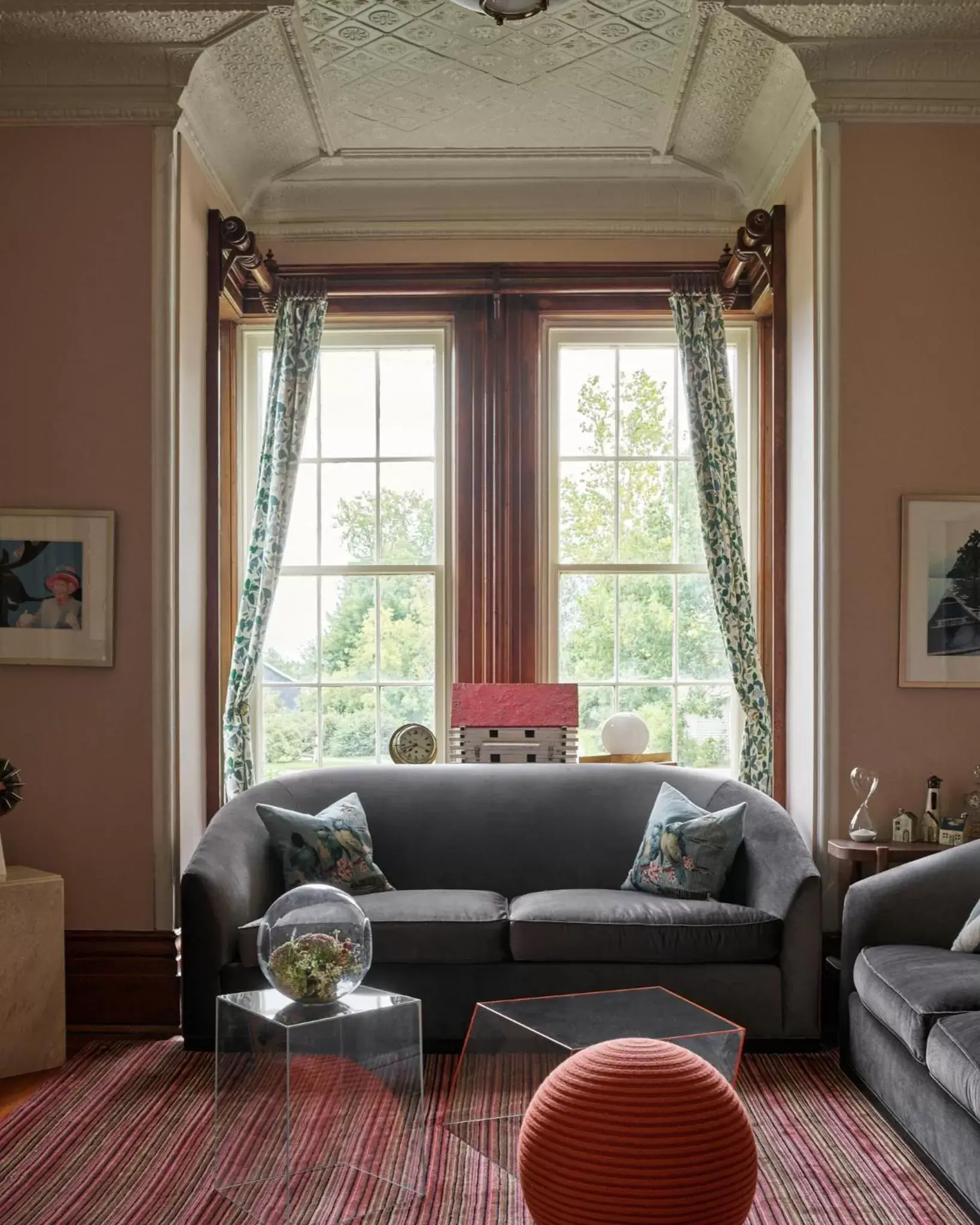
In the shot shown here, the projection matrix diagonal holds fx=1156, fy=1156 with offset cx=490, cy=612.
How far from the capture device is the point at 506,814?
4902mm

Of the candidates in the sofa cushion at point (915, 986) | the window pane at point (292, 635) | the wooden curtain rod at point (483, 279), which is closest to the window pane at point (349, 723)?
the window pane at point (292, 635)

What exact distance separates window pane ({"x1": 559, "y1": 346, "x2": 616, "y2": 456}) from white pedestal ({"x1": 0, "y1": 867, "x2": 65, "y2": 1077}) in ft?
10.4

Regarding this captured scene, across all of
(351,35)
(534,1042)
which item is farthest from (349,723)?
(351,35)

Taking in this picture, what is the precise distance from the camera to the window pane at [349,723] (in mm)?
5777

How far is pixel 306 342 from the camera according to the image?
554cm

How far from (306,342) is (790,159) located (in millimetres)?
2358

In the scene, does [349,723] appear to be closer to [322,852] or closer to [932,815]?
[322,852]

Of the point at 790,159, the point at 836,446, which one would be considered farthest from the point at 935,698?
the point at 790,159

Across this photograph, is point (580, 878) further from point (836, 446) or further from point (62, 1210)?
point (62, 1210)

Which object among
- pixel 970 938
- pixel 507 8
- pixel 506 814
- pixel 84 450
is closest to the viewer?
pixel 970 938

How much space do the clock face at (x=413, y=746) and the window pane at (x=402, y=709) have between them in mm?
308

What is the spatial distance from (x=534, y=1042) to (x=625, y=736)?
2461 millimetres

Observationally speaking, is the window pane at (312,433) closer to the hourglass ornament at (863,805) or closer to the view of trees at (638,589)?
the view of trees at (638,589)

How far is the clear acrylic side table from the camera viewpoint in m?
3.00
